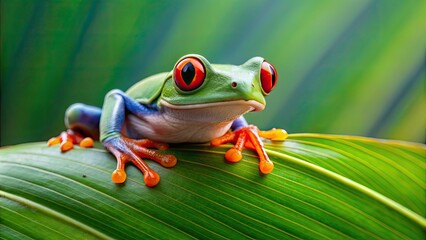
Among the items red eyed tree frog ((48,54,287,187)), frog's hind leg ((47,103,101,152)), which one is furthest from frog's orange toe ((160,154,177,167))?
frog's hind leg ((47,103,101,152))

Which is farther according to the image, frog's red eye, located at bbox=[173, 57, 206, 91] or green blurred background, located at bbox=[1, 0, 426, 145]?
green blurred background, located at bbox=[1, 0, 426, 145]

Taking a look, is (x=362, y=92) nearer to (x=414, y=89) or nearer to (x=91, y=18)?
(x=414, y=89)

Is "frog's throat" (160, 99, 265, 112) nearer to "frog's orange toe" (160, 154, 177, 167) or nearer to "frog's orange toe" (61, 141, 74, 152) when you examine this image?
"frog's orange toe" (160, 154, 177, 167)

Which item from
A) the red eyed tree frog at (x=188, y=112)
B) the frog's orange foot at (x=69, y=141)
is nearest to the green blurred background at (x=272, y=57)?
the frog's orange foot at (x=69, y=141)

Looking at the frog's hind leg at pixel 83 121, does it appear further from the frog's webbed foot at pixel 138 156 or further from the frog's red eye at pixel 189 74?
the frog's red eye at pixel 189 74

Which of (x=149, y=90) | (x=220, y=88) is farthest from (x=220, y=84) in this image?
(x=149, y=90)

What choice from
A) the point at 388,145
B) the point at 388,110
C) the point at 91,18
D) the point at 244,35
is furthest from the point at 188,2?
the point at 388,145
